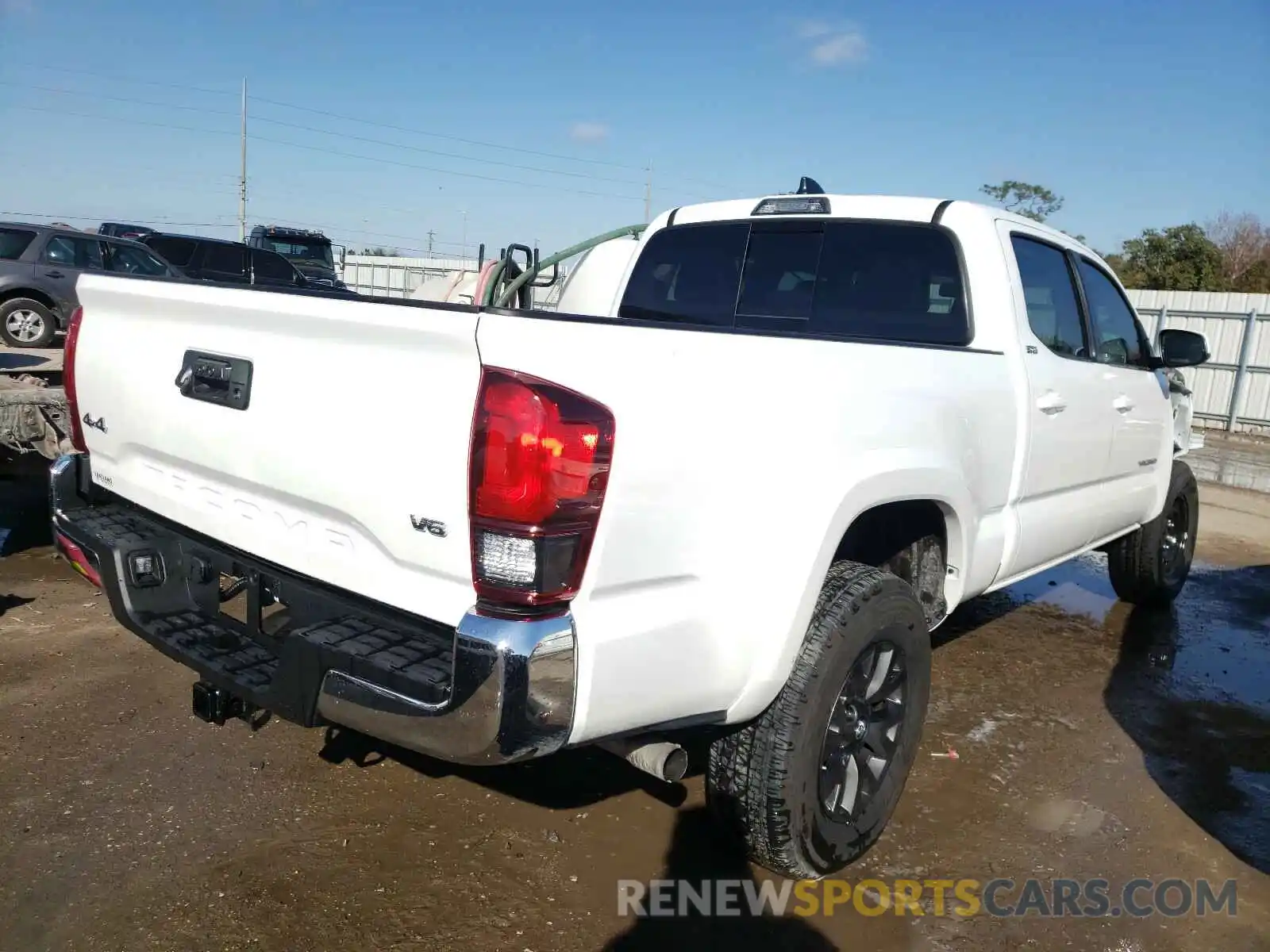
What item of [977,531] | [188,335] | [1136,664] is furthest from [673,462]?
[1136,664]

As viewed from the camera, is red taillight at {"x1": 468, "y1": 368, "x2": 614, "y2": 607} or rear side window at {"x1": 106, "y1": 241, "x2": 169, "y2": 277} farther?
rear side window at {"x1": 106, "y1": 241, "x2": 169, "y2": 277}

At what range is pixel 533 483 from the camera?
1916 millimetres

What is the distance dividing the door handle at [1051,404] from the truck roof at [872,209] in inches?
28.0

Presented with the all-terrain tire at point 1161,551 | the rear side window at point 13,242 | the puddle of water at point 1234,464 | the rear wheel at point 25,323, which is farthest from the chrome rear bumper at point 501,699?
the rear side window at point 13,242

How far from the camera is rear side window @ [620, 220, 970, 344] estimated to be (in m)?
3.68

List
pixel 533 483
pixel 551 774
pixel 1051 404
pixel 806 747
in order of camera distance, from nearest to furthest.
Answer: pixel 533 483
pixel 806 747
pixel 551 774
pixel 1051 404

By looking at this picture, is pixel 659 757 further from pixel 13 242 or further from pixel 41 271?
pixel 13 242

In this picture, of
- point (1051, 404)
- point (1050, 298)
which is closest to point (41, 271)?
point (1050, 298)

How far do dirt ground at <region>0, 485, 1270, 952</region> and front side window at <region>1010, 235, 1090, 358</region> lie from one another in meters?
1.60

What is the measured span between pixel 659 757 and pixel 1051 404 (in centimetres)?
216

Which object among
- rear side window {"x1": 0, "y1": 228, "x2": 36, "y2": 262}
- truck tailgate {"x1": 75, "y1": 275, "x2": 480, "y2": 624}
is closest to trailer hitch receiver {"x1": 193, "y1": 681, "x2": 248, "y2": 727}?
truck tailgate {"x1": 75, "y1": 275, "x2": 480, "y2": 624}

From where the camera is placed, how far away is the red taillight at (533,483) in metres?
1.92

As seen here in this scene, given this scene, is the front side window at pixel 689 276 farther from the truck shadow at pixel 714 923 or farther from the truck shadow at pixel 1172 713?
the truck shadow at pixel 714 923

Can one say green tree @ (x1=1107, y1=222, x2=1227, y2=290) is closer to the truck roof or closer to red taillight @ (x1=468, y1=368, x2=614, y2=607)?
the truck roof
